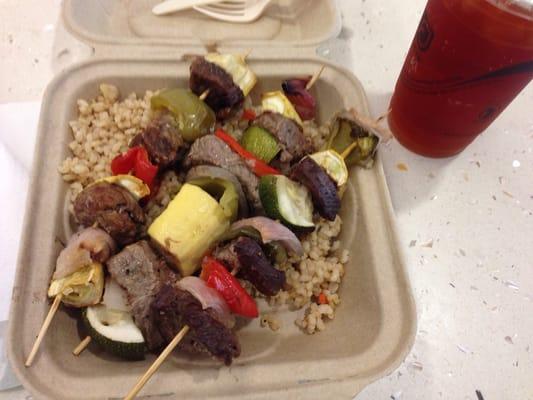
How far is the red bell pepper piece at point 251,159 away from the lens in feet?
4.74

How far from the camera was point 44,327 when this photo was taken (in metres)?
1.13

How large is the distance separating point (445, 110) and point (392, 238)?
48 centimetres

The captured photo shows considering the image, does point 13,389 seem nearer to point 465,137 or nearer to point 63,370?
point 63,370

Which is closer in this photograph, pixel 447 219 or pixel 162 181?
pixel 162 181

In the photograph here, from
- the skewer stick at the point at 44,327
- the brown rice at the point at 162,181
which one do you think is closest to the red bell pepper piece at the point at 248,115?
the brown rice at the point at 162,181

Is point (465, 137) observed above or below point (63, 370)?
above

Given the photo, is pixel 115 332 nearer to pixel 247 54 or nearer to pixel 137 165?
pixel 137 165

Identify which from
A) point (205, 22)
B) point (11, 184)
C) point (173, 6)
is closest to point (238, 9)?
point (205, 22)

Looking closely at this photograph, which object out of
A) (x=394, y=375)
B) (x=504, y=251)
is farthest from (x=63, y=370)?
(x=504, y=251)

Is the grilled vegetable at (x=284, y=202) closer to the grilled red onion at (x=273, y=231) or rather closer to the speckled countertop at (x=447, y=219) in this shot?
the grilled red onion at (x=273, y=231)

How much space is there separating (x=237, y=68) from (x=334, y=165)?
1.63 feet

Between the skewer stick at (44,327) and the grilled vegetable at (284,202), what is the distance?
62cm

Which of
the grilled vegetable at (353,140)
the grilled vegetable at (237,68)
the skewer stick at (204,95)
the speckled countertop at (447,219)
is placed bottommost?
the speckled countertop at (447,219)

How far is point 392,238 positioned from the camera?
1348 millimetres
